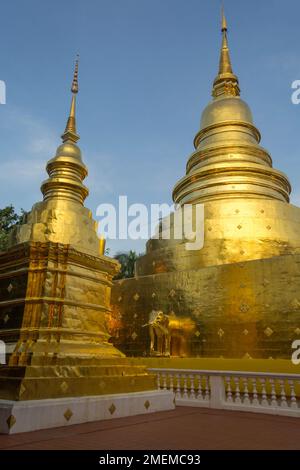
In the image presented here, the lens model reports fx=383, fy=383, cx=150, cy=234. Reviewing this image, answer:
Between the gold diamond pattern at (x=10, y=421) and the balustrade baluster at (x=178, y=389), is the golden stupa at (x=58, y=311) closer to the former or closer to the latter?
the gold diamond pattern at (x=10, y=421)

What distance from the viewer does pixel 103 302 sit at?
6.74 m

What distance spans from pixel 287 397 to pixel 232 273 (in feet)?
14.4

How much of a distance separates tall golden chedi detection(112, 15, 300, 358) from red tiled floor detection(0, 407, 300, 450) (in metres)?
4.53

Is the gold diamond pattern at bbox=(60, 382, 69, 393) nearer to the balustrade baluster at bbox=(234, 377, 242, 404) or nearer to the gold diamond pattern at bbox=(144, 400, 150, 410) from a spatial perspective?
the gold diamond pattern at bbox=(144, 400, 150, 410)

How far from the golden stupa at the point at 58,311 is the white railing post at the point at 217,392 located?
190 centimetres

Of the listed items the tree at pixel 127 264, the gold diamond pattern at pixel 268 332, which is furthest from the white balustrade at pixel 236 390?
the tree at pixel 127 264

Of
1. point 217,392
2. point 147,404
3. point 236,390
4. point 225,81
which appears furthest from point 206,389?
point 225,81

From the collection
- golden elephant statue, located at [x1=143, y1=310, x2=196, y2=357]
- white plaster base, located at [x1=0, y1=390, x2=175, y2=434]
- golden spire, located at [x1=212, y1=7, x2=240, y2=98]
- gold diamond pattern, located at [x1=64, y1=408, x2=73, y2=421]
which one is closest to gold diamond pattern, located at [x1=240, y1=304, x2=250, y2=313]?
golden elephant statue, located at [x1=143, y1=310, x2=196, y2=357]

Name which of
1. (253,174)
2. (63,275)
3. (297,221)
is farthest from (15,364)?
(253,174)

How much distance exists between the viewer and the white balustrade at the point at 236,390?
23.3 ft

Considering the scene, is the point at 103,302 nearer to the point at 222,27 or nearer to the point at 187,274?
the point at 187,274

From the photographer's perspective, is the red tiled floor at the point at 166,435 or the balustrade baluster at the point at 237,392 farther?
the balustrade baluster at the point at 237,392

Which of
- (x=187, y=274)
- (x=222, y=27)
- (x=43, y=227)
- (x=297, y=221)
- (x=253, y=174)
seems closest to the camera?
(x=43, y=227)

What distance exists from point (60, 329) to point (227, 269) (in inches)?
268
